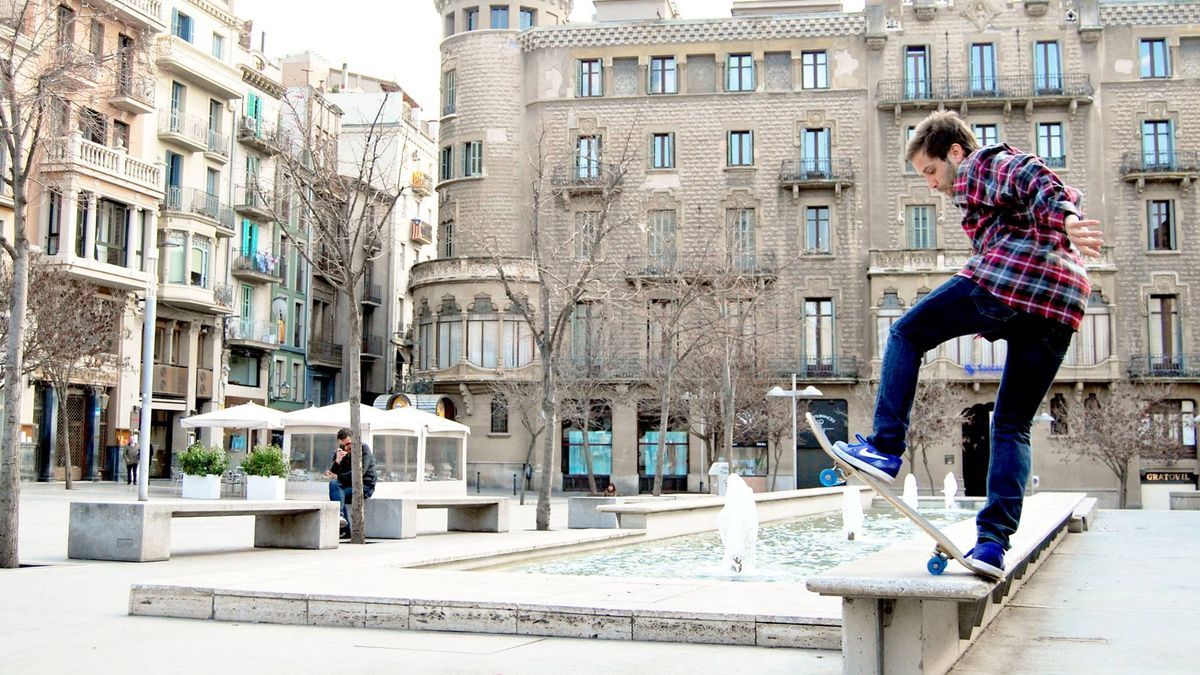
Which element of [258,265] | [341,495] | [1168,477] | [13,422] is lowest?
[1168,477]

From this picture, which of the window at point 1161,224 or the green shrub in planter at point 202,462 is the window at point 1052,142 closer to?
the window at point 1161,224

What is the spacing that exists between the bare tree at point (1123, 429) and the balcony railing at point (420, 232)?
1434 inches

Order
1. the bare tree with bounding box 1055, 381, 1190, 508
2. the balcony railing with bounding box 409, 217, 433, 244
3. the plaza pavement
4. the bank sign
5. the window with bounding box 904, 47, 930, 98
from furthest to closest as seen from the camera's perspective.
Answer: the balcony railing with bounding box 409, 217, 433, 244 < the window with bounding box 904, 47, 930, 98 < the bank sign < the bare tree with bounding box 1055, 381, 1190, 508 < the plaza pavement

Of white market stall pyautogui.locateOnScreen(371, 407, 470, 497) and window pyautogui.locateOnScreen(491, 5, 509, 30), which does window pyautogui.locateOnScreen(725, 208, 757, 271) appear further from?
white market stall pyautogui.locateOnScreen(371, 407, 470, 497)

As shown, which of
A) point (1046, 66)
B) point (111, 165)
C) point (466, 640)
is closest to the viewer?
point (466, 640)

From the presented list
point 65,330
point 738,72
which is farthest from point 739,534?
point 738,72

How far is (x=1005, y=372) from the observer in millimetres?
5402

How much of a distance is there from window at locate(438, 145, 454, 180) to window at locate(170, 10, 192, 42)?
11.6m

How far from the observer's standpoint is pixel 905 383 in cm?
531

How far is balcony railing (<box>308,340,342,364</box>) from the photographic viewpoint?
191 feet

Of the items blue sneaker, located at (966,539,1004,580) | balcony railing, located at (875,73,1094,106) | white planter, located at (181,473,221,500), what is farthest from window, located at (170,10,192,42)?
blue sneaker, located at (966,539,1004,580)

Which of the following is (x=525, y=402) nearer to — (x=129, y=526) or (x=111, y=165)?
(x=111, y=165)

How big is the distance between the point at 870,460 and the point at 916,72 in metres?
47.7

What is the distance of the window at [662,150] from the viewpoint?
51.4 metres
